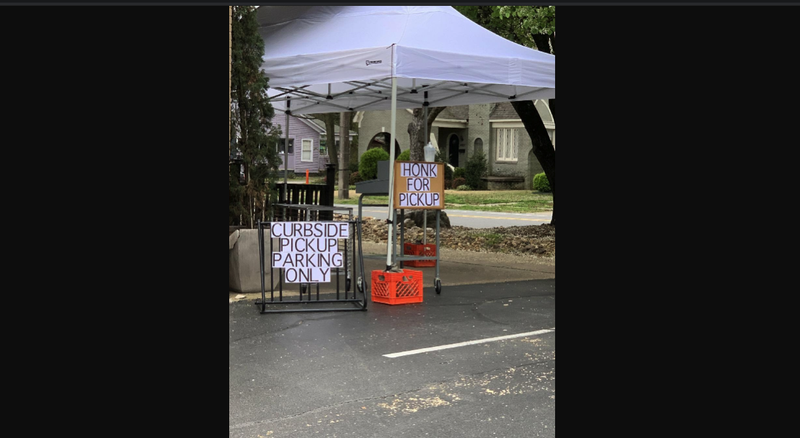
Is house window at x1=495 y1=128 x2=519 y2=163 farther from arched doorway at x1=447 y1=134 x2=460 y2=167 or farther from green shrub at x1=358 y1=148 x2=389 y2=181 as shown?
green shrub at x1=358 y1=148 x2=389 y2=181

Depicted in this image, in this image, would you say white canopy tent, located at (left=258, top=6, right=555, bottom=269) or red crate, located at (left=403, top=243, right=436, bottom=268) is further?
red crate, located at (left=403, top=243, right=436, bottom=268)

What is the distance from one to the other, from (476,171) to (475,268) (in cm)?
2721

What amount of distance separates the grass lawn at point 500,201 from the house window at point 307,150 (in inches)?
727

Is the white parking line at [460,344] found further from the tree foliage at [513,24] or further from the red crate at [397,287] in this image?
the tree foliage at [513,24]

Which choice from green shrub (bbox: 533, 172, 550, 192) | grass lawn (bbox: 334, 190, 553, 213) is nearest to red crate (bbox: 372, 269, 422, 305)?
grass lawn (bbox: 334, 190, 553, 213)

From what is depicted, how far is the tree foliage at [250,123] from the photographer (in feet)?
30.3

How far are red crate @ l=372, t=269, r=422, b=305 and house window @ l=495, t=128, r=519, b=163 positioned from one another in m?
31.3

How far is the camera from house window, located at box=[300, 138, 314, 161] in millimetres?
53438

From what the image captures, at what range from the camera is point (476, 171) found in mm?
38625

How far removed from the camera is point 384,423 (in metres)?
4.43

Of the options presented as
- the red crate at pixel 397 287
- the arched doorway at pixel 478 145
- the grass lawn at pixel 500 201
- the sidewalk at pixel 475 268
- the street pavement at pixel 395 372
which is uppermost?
the arched doorway at pixel 478 145

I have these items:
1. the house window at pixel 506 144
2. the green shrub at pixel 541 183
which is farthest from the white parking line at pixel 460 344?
the house window at pixel 506 144

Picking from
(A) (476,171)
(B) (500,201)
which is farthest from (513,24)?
(A) (476,171)

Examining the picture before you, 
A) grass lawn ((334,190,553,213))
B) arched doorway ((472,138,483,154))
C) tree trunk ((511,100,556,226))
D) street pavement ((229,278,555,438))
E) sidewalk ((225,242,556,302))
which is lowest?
street pavement ((229,278,555,438))
